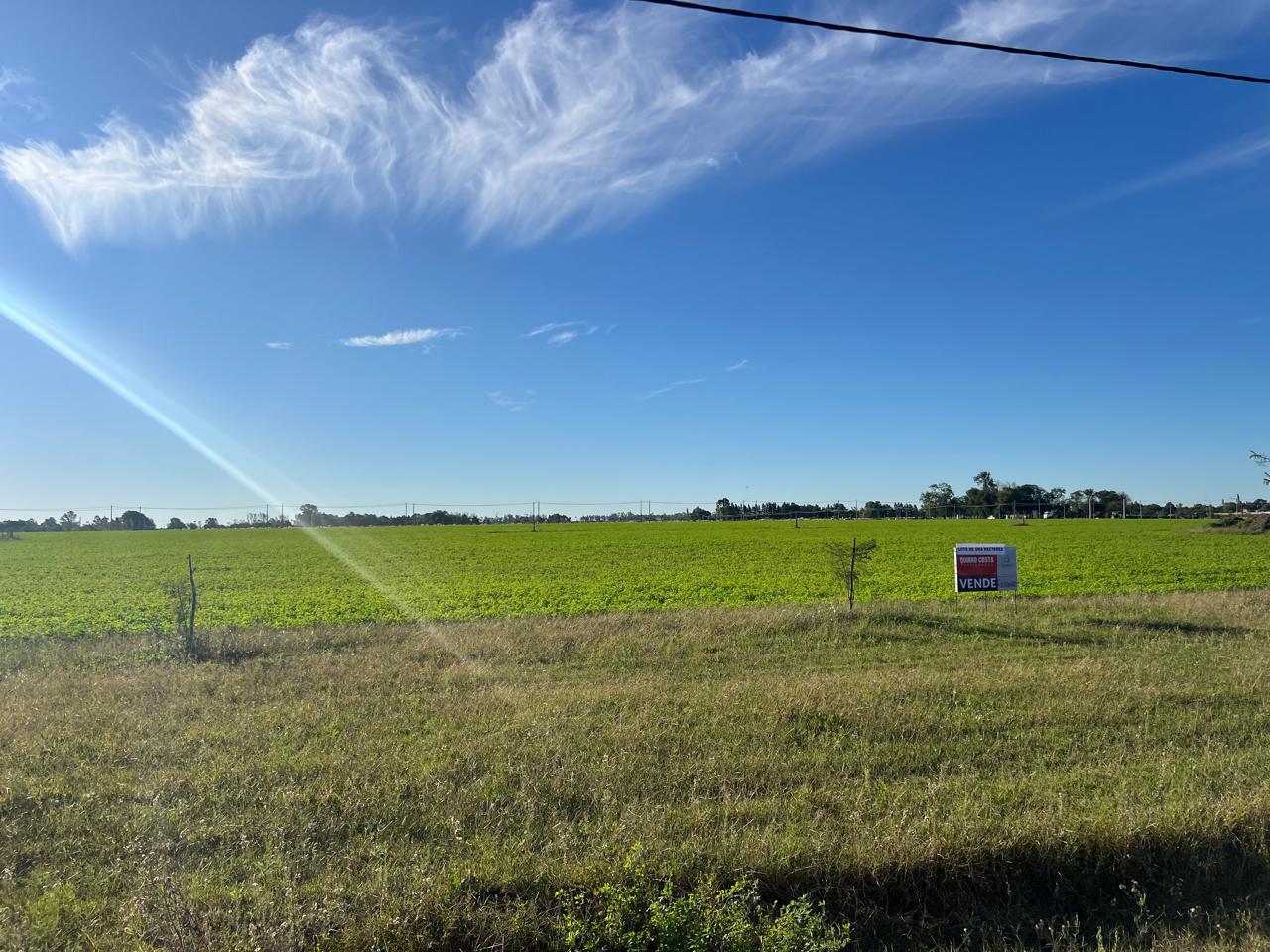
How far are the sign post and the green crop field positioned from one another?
23.9 feet

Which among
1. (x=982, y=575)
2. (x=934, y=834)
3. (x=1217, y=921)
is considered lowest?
(x=1217, y=921)

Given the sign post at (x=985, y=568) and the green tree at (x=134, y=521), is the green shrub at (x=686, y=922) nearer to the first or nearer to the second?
the sign post at (x=985, y=568)

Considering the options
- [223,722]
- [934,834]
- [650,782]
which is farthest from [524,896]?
[223,722]

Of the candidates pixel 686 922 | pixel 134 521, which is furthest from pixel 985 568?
pixel 134 521

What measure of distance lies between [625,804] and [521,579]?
27.5 metres

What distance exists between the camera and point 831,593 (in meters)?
25.2

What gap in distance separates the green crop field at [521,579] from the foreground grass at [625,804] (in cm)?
1060

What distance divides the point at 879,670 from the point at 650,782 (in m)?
5.63

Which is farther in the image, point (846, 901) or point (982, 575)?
point (982, 575)

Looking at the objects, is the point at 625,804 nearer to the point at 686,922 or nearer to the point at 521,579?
the point at 686,922

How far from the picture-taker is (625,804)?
5793mm

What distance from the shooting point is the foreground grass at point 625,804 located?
4.46 meters

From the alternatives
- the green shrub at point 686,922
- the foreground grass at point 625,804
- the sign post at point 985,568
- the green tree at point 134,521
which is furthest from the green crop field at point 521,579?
the green tree at point 134,521

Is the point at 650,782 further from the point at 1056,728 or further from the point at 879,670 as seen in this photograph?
the point at 879,670
